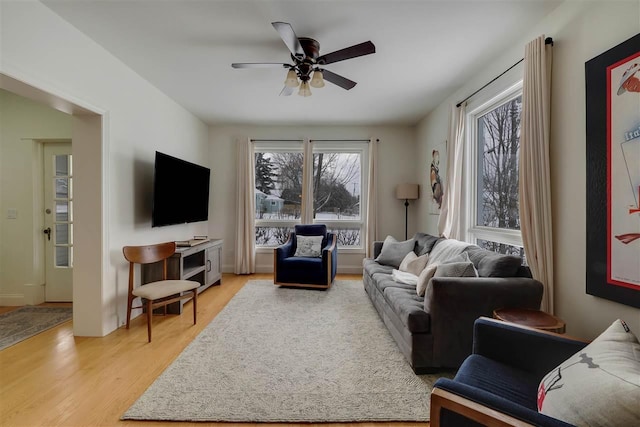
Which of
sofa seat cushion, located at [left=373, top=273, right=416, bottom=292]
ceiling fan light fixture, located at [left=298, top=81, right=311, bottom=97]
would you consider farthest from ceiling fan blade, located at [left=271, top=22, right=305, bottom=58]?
sofa seat cushion, located at [left=373, top=273, right=416, bottom=292]

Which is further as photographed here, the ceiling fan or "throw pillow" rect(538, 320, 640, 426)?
the ceiling fan

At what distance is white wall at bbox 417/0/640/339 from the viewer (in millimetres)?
1781

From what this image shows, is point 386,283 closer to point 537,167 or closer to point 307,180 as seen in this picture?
point 537,167

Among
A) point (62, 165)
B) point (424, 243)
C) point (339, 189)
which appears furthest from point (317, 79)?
point (62, 165)

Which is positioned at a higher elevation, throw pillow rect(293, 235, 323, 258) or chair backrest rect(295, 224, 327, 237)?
chair backrest rect(295, 224, 327, 237)

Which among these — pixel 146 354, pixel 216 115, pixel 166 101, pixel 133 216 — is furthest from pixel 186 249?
pixel 216 115

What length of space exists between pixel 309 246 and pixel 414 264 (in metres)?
1.72

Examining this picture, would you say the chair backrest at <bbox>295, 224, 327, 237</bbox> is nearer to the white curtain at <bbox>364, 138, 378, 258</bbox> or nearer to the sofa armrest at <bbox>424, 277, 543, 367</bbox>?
the white curtain at <bbox>364, 138, 378, 258</bbox>

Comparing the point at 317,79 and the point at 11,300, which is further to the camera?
the point at 11,300

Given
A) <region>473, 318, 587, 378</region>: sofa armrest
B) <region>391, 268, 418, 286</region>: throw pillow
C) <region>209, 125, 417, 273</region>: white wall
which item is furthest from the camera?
<region>209, 125, 417, 273</region>: white wall

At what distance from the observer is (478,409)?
0.97 meters

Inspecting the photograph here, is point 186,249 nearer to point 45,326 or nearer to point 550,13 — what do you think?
point 45,326

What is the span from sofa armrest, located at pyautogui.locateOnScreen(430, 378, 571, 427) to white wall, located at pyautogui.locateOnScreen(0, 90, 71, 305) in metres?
4.49

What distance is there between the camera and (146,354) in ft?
7.82
